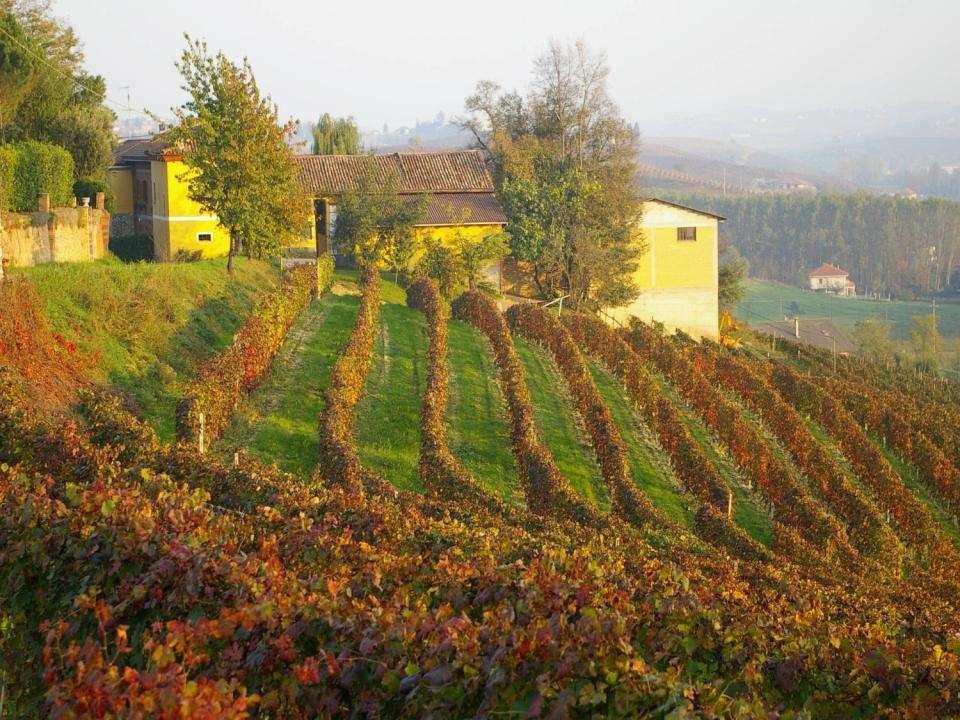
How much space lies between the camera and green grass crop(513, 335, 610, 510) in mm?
19078

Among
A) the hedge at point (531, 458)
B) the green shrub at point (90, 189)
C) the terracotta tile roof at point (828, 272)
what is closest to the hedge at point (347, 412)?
the hedge at point (531, 458)

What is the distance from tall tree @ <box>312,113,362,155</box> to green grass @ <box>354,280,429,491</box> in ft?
92.7

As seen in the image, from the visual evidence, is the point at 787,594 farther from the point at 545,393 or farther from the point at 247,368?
the point at 545,393

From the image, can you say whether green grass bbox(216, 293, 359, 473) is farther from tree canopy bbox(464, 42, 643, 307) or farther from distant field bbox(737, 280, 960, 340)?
distant field bbox(737, 280, 960, 340)

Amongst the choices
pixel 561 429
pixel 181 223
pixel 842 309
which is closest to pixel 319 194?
pixel 181 223

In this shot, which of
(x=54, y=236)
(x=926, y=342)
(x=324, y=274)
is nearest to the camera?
(x=54, y=236)

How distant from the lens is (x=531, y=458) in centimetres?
1756

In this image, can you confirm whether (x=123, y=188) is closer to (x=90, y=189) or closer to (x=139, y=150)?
(x=139, y=150)

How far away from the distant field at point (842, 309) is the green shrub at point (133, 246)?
5052cm

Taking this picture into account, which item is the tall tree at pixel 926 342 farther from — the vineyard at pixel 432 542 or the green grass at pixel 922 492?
the vineyard at pixel 432 542

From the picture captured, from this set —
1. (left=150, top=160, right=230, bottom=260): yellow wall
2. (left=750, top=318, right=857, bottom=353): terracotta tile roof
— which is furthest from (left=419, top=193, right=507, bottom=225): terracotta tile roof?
(left=750, top=318, right=857, bottom=353): terracotta tile roof

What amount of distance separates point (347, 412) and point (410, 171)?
27948 millimetres

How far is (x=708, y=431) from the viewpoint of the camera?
2467 centimetres

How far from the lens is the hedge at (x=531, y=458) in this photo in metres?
15.4
